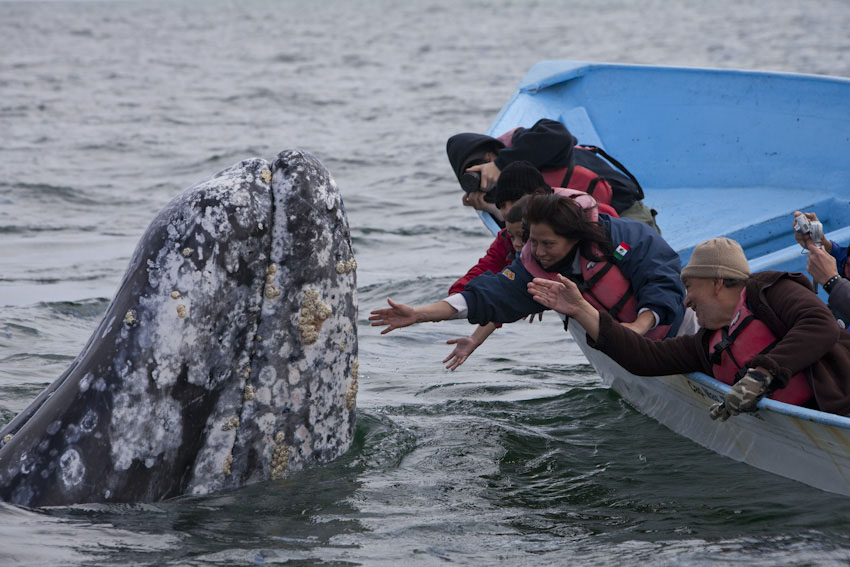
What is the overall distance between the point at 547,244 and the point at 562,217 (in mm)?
179

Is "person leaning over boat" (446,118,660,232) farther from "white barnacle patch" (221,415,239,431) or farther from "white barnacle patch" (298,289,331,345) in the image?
"white barnacle patch" (221,415,239,431)

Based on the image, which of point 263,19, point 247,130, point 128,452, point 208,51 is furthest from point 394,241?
point 263,19

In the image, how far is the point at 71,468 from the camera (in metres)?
4.18

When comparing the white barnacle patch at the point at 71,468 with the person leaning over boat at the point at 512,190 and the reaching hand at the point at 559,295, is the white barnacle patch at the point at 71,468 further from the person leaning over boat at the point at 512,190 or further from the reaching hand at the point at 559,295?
the person leaning over boat at the point at 512,190

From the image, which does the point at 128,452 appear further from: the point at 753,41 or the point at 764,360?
the point at 753,41

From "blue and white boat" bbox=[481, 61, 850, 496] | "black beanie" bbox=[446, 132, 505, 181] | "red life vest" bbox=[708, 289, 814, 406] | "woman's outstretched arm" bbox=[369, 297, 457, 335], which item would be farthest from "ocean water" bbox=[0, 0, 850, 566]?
"blue and white boat" bbox=[481, 61, 850, 496]

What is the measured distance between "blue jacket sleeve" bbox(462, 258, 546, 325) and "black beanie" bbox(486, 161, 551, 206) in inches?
22.0

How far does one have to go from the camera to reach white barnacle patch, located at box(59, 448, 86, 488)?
4164mm

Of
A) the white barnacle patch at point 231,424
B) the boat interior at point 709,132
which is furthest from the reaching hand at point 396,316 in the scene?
the boat interior at point 709,132

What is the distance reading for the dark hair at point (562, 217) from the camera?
5.56 meters

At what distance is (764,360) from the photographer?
15.6 feet

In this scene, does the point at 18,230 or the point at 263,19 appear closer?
the point at 18,230

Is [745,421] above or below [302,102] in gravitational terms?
below

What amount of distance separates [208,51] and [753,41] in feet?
66.4
